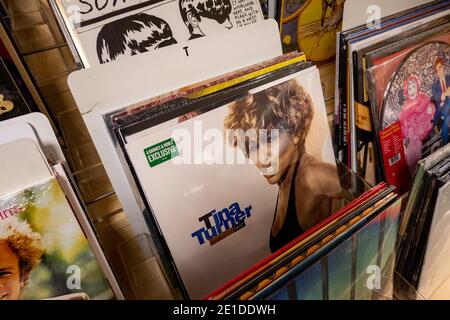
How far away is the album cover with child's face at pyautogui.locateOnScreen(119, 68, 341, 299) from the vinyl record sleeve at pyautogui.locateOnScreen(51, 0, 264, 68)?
0.70 feet

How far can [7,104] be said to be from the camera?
575 millimetres

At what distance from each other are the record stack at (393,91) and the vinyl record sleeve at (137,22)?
352 millimetres

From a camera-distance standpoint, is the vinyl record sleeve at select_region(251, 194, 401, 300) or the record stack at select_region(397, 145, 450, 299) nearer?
the vinyl record sleeve at select_region(251, 194, 401, 300)

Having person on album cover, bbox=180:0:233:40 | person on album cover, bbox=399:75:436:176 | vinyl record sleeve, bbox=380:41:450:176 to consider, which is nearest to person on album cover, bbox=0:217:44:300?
person on album cover, bbox=180:0:233:40

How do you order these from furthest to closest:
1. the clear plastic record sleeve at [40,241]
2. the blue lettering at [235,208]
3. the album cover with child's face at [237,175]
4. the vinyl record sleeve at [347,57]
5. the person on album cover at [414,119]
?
1. the person on album cover at [414,119]
2. the vinyl record sleeve at [347,57]
3. the blue lettering at [235,208]
4. the album cover with child's face at [237,175]
5. the clear plastic record sleeve at [40,241]

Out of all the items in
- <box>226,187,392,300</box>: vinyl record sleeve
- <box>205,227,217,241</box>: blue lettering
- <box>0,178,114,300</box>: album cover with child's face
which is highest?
<box>0,178,114,300</box>: album cover with child's face

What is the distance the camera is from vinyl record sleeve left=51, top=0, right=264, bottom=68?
619mm

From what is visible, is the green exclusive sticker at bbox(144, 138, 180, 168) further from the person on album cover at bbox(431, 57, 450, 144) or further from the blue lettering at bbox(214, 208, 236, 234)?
the person on album cover at bbox(431, 57, 450, 144)

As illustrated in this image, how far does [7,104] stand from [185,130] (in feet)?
1.15

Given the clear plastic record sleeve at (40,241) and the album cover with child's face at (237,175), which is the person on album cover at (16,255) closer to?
the clear plastic record sleeve at (40,241)

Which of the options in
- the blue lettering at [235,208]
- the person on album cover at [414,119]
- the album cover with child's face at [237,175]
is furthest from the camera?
the person on album cover at [414,119]

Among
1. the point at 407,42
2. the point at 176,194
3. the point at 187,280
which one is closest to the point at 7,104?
the point at 176,194

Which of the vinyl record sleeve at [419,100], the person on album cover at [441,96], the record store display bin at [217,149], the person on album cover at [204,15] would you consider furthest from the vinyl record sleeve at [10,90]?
the person on album cover at [441,96]

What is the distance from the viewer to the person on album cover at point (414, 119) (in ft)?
3.19
